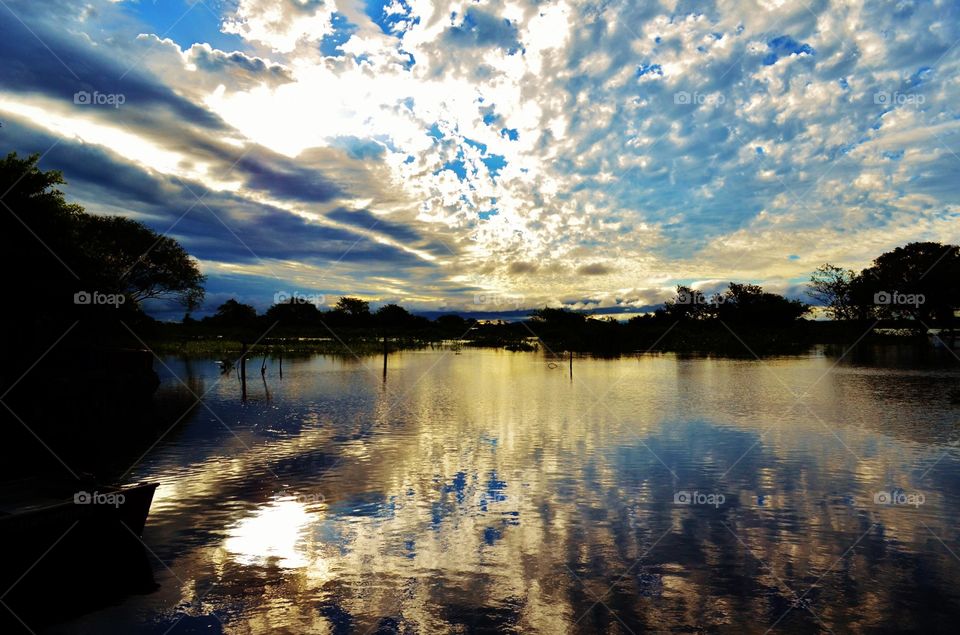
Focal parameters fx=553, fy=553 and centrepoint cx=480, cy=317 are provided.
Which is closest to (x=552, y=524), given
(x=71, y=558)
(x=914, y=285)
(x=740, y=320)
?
(x=71, y=558)

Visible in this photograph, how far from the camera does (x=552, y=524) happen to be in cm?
1403

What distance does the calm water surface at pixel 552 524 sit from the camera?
977 centimetres

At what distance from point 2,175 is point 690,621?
35.9 m

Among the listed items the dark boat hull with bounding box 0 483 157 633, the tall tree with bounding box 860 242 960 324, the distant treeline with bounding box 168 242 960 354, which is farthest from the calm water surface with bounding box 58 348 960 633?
the tall tree with bounding box 860 242 960 324

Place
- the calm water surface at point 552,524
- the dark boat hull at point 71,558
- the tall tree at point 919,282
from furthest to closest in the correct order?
the tall tree at point 919,282 → the dark boat hull at point 71,558 → the calm water surface at point 552,524

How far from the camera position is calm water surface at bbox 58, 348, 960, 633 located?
9.77 m

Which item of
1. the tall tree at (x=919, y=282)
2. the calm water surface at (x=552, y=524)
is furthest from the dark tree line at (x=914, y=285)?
the calm water surface at (x=552, y=524)

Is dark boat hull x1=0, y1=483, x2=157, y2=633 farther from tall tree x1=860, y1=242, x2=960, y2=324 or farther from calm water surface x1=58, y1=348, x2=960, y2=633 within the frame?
tall tree x1=860, y1=242, x2=960, y2=324

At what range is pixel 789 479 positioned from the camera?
18250mm

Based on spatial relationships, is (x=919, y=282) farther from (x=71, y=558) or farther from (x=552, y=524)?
(x=71, y=558)

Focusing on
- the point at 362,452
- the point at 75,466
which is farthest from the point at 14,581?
the point at 362,452

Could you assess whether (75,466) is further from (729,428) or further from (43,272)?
(729,428)

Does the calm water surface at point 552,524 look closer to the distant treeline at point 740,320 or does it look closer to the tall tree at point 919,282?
the distant treeline at point 740,320

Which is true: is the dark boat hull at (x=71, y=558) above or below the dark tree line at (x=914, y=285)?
below
